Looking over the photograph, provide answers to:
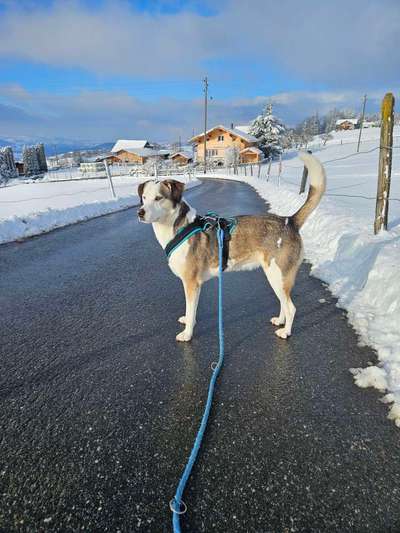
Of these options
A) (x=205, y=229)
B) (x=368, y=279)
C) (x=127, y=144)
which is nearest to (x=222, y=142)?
(x=127, y=144)

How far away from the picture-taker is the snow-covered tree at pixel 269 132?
62641 millimetres

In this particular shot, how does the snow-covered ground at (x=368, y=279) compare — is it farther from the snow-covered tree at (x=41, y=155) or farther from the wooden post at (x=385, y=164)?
the snow-covered tree at (x=41, y=155)

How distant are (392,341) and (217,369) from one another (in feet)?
5.99

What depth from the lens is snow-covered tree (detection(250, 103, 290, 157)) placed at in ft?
206

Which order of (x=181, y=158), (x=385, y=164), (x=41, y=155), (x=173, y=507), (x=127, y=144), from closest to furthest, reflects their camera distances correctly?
(x=173, y=507), (x=385, y=164), (x=41, y=155), (x=181, y=158), (x=127, y=144)

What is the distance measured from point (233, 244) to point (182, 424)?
6.42ft

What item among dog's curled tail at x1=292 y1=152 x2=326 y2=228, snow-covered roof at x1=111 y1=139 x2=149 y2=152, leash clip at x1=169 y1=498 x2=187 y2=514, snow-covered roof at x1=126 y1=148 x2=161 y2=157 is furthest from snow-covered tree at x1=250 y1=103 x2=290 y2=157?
leash clip at x1=169 y1=498 x2=187 y2=514

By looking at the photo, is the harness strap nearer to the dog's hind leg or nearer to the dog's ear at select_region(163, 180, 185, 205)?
the dog's ear at select_region(163, 180, 185, 205)

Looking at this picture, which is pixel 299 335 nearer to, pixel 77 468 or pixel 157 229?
pixel 157 229

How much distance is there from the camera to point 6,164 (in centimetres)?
5231

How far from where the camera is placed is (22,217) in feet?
27.1

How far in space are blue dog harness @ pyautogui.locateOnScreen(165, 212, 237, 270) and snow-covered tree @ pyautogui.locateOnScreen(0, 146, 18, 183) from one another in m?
57.9

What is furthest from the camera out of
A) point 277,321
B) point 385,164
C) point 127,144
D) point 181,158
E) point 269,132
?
point 127,144

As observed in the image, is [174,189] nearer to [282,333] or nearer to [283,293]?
[283,293]
